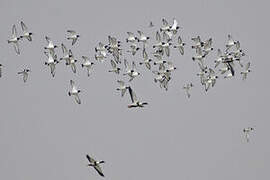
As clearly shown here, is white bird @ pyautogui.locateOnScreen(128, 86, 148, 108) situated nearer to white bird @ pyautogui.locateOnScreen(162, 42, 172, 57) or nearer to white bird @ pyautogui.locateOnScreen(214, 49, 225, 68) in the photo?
white bird @ pyautogui.locateOnScreen(162, 42, 172, 57)

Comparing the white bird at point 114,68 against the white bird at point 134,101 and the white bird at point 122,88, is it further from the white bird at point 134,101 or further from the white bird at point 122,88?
the white bird at point 134,101

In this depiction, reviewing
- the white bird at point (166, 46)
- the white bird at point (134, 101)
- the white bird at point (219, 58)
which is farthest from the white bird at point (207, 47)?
the white bird at point (134, 101)

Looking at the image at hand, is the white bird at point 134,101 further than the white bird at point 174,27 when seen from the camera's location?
No

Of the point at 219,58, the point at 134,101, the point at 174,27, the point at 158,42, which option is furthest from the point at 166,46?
the point at 134,101

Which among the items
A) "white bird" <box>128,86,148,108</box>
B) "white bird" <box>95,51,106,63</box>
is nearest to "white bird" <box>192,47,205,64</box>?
"white bird" <box>95,51,106,63</box>

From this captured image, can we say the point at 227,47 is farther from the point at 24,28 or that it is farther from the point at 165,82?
the point at 24,28

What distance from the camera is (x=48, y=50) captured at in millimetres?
70438

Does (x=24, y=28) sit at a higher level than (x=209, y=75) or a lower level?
higher

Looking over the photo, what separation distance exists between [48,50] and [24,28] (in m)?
2.33

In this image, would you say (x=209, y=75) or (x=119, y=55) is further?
(x=209, y=75)

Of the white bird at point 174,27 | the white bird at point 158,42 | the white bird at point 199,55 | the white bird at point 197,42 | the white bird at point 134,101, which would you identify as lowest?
the white bird at point 134,101

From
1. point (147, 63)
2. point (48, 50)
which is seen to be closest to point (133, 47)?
point (147, 63)

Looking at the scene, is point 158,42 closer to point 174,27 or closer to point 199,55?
point 174,27

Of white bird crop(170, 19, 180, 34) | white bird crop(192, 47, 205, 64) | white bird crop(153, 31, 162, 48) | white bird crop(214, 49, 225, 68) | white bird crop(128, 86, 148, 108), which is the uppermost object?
white bird crop(170, 19, 180, 34)
